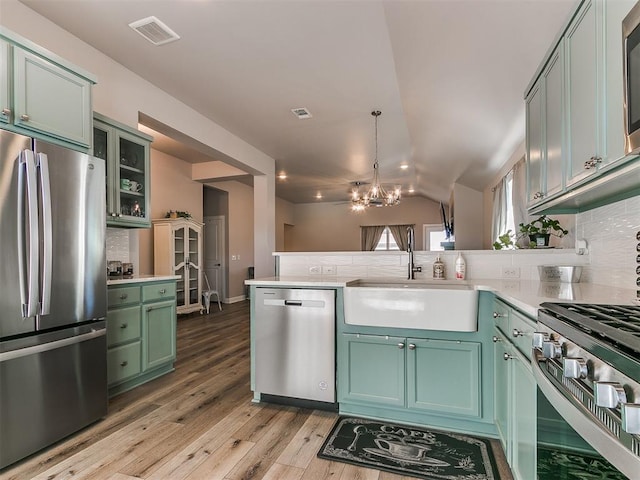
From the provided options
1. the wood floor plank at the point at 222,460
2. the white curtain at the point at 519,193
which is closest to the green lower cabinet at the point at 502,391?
the wood floor plank at the point at 222,460

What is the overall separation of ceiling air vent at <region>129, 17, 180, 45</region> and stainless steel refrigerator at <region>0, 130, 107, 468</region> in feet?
3.71

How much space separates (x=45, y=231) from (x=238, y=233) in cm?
626

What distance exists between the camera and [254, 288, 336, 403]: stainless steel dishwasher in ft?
7.61

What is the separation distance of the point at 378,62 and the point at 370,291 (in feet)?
6.77

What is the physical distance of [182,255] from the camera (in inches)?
234

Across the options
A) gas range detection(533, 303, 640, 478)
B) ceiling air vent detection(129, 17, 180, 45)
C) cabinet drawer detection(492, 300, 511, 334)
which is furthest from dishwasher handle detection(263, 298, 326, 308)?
ceiling air vent detection(129, 17, 180, 45)

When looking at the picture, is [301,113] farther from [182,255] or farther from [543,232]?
[182,255]

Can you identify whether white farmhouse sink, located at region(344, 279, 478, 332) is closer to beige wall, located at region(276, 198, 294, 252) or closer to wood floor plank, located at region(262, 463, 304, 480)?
wood floor plank, located at region(262, 463, 304, 480)

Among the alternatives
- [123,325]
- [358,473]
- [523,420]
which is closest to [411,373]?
[358,473]

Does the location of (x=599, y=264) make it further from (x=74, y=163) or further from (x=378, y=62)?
(x=74, y=163)

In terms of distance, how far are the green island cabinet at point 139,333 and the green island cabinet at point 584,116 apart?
2.97m

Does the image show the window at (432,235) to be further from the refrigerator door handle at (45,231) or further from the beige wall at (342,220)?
the refrigerator door handle at (45,231)

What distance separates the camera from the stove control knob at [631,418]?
1.90ft

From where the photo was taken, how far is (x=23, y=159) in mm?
1751
